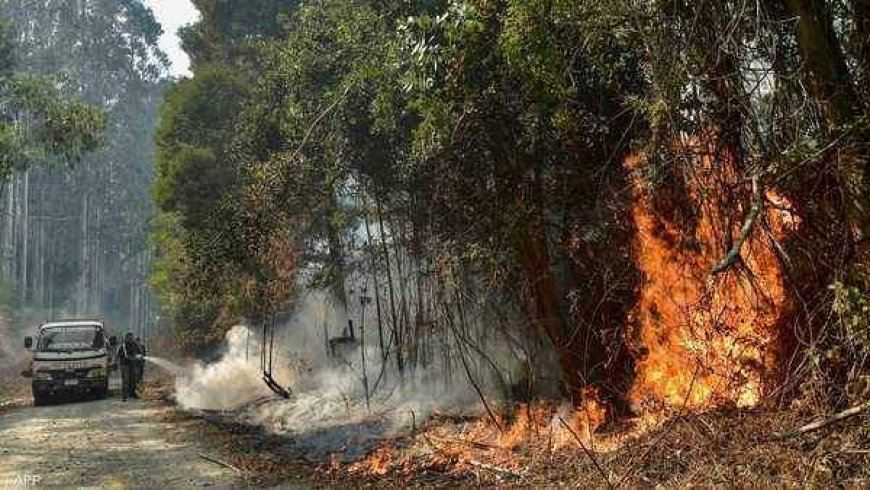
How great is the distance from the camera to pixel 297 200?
583 inches

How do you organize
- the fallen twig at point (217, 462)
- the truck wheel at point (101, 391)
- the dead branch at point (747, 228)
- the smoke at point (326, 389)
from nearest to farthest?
the dead branch at point (747, 228), the fallen twig at point (217, 462), the smoke at point (326, 389), the truck wheel at point (101, 391)

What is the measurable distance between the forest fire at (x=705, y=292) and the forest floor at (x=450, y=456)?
789mm

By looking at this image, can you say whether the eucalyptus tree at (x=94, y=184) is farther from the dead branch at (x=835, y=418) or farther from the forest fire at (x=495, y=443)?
the dead branch at (x=835, y=418)

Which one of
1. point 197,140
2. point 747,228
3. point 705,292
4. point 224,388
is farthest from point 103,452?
point 197,140

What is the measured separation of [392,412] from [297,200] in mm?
4438

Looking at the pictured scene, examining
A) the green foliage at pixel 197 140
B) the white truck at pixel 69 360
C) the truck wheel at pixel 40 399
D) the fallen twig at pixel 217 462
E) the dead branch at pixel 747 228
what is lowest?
the fallen twig at pixel 217 462

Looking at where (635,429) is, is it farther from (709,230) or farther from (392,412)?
(392,412)

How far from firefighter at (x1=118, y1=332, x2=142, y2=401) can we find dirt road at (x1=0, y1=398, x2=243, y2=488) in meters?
2.63

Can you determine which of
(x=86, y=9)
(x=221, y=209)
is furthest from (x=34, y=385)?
(x=86, y=9)

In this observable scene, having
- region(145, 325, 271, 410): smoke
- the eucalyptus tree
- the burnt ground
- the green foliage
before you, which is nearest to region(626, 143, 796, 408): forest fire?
the burnt ground

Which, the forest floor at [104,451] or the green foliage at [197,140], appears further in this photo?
the green foliage at [197,140]

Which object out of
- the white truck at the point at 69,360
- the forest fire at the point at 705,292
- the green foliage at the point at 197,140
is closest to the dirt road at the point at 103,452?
the white truck at the point at 69,360

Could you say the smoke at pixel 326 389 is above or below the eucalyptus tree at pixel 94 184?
below

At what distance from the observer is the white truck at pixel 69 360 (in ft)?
66.3
